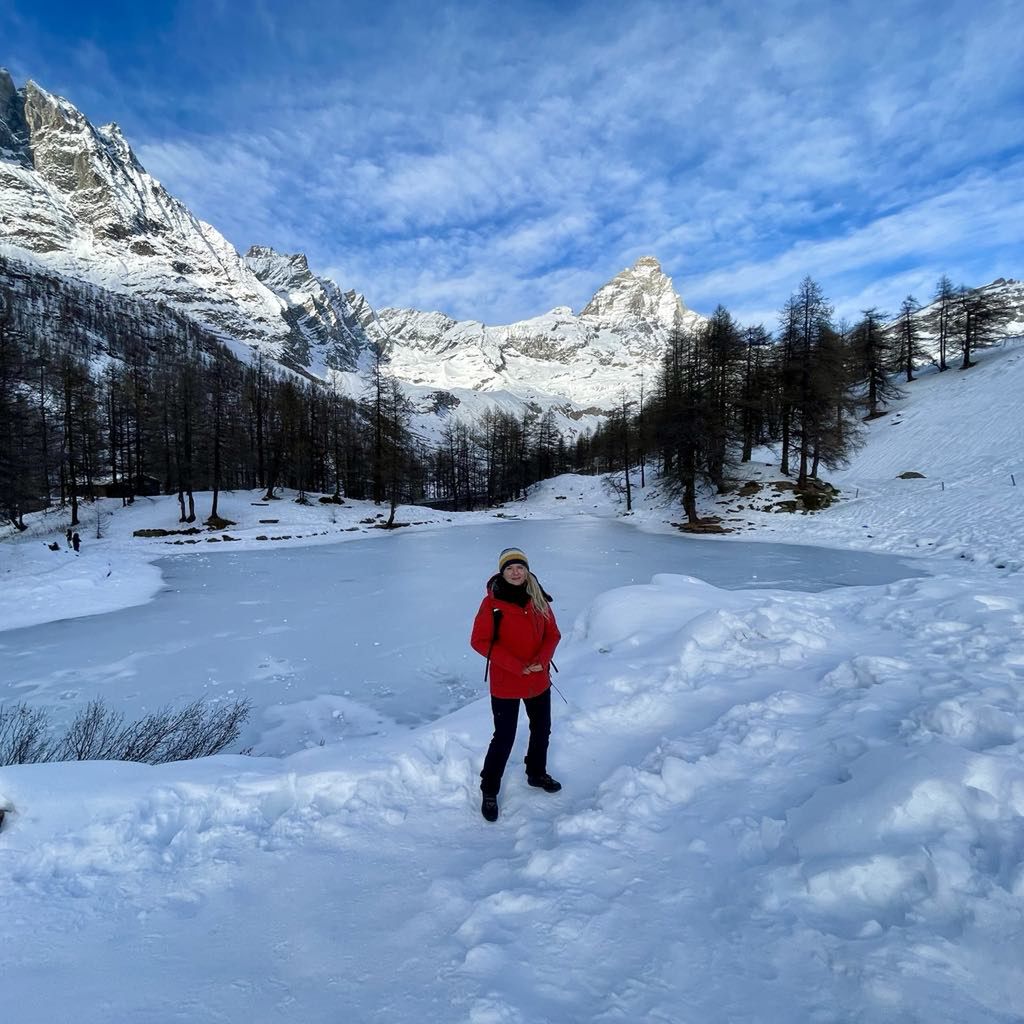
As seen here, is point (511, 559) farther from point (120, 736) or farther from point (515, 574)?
point (120, 736)

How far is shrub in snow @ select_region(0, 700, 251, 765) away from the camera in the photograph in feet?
15.6

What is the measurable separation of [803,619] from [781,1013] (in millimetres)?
5283

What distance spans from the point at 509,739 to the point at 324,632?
23.3ft

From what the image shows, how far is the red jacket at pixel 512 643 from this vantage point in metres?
3.52

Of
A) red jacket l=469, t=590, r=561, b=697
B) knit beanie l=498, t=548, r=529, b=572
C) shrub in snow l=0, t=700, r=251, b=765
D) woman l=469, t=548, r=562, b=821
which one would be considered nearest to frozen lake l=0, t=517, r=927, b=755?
shrub in snow l=0, t=700, r=251, b=765

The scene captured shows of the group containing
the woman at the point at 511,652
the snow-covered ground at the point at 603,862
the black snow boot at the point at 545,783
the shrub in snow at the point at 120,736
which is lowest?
the shrub in snow at the point at 120,736

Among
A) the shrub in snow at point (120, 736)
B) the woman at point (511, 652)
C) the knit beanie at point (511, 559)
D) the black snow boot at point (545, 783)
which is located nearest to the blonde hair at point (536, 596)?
the woman at point (511, 652)

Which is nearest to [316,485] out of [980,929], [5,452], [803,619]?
[5,452]

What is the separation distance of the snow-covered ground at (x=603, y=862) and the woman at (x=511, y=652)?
28cm

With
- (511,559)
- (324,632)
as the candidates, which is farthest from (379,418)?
(511,559)

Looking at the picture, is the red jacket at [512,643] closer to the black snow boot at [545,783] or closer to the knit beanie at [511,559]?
the knit beanie at [511,559]

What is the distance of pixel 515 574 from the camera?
11.8 ft

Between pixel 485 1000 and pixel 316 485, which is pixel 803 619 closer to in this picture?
pixel 485 1000

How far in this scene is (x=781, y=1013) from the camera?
1882mm
